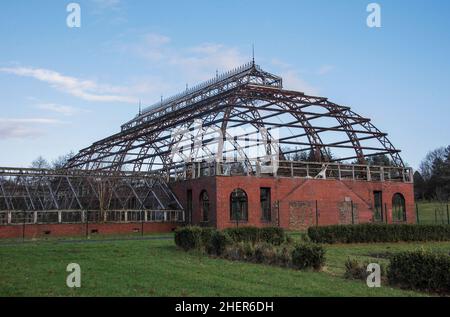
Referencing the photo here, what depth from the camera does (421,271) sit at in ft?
37.6

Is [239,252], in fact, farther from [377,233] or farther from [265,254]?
[377,233]

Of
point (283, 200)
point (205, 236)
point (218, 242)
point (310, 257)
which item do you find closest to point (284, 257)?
point (310, 257)

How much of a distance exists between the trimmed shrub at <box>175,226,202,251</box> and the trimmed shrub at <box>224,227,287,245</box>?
1249mm

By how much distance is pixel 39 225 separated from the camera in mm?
30656

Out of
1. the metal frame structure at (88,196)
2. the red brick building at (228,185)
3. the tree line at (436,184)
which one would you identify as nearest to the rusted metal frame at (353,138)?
the red brick building at (228,185)

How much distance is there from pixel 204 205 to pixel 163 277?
2416 cm

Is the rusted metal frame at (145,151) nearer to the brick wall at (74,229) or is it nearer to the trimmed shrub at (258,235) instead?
the brick wall at (74,229)

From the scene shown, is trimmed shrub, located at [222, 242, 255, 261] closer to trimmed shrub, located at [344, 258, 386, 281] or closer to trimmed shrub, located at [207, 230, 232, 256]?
trimmed shrub, located at [207, 230, 232, 256]

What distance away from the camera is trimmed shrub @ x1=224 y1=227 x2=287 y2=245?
20.0 metres

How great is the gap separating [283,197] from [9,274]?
78.8ft

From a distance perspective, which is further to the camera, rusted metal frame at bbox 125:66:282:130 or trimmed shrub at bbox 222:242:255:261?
rusted metal frame at bbox 125:66:282:130

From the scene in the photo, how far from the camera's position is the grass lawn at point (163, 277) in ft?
34.0

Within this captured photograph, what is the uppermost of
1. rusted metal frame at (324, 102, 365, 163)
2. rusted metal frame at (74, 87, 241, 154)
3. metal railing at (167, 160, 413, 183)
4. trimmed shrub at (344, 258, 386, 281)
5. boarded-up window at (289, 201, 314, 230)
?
rusted metal frame at (74, 87, 241, 154)

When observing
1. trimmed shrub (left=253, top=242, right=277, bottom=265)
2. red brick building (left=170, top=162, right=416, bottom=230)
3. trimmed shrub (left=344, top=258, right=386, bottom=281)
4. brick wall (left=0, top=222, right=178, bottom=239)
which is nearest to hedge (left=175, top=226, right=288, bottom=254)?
trimmed shrub (left=253, top=242, right=277, bottom=265)
